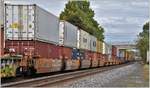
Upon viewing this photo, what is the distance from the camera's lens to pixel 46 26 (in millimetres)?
30531

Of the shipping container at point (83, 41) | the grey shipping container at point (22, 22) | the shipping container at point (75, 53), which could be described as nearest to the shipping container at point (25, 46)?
the grey shipping container at point (22, 22)

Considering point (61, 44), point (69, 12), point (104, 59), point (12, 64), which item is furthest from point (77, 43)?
point (69, 12)

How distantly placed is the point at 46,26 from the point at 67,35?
7349 mm

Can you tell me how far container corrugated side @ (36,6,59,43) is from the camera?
2821 cm

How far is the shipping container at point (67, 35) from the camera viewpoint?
36.2m

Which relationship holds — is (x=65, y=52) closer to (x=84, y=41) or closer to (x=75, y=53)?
(x=75, y=53)

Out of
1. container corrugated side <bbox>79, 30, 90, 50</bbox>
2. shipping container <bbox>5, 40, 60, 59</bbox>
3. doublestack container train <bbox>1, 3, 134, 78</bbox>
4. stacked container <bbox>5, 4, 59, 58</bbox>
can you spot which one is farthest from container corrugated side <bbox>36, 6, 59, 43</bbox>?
container corrugated side <bbox>79, 30, 90, 50</bbox>

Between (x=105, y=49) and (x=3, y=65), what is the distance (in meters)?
48.3

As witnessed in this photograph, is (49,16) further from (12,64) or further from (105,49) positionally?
(105,49)

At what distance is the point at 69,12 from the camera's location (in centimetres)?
7825

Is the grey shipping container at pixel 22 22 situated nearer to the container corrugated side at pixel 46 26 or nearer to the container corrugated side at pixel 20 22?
the container corrugated side at pixel 20 22

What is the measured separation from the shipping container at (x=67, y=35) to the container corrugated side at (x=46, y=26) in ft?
4.90

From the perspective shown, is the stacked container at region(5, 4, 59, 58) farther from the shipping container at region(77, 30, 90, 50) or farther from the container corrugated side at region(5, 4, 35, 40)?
the shipping container at region(77, 30, 90, 50)

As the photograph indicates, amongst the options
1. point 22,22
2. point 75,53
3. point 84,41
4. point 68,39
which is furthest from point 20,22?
point 84,41
